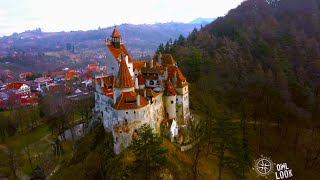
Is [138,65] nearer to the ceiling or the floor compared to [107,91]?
nearer to the ceiling

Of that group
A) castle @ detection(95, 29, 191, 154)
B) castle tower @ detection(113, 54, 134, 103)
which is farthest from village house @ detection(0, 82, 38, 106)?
castle tower @ detection(113, 54, 134, 103)

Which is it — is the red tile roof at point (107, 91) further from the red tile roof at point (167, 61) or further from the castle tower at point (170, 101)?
the red tile roof at point (167, 61)

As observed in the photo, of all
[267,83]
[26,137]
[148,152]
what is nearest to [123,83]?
[148,152]

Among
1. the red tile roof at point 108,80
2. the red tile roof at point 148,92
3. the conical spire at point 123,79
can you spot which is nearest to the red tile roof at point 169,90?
the red tile roof at point 148,92

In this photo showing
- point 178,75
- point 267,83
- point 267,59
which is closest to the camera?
point 178,75

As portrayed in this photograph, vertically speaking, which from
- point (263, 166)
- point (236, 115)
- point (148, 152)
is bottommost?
point (263, 166)

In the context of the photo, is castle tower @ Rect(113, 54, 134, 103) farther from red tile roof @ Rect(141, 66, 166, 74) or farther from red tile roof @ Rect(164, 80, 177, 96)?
red tile roof @ Rect(141, 66, 166, 74)

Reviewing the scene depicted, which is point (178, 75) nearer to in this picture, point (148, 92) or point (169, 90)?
point (169, 90)
